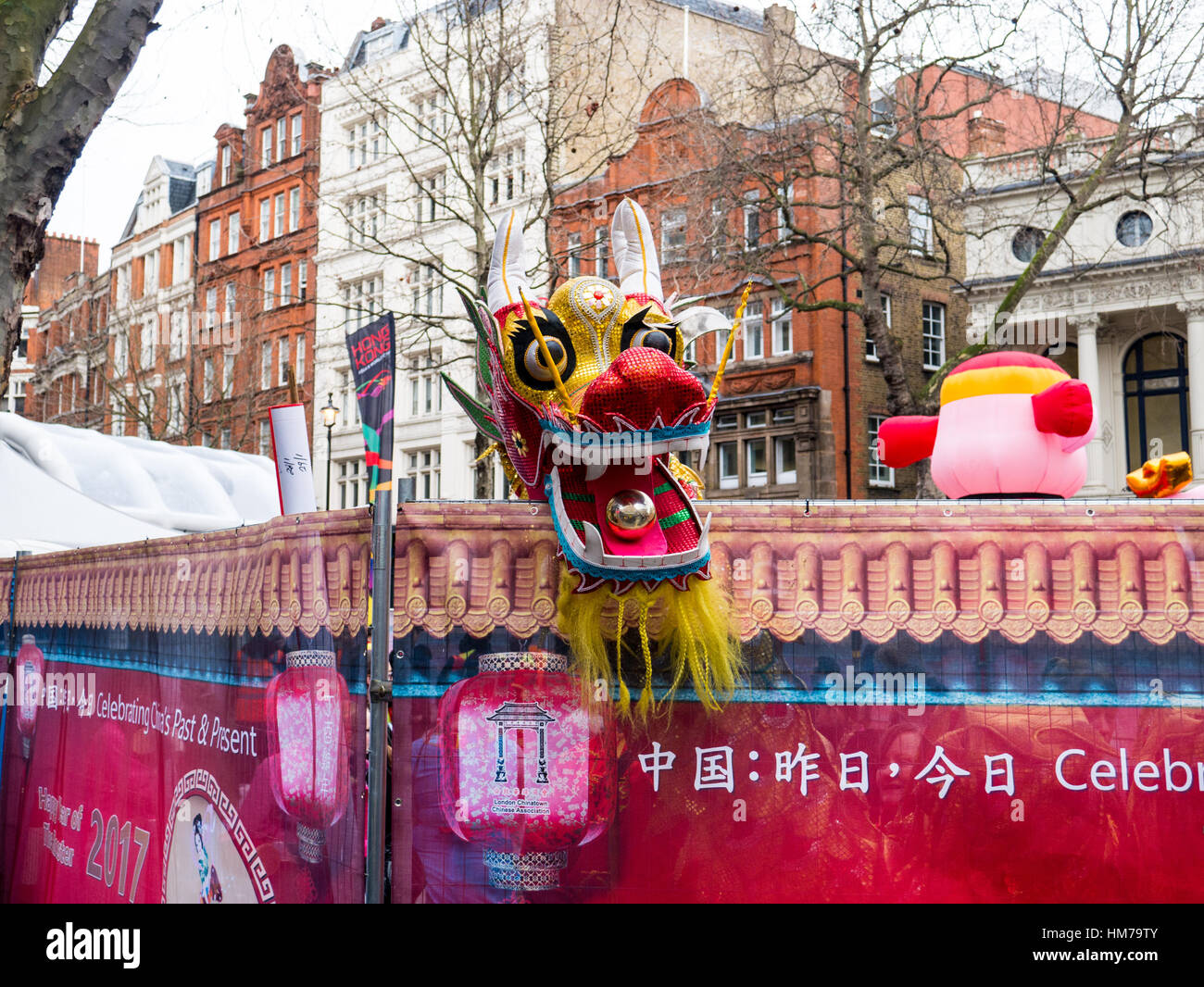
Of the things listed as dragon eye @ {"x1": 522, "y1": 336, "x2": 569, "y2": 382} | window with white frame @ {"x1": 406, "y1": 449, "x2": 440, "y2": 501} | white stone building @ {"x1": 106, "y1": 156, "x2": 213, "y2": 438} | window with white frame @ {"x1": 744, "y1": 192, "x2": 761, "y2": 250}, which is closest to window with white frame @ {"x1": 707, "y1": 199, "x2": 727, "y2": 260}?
window with white frame @ {"x1": 744, "y1": 192, "x2": 761, "y2": 250}

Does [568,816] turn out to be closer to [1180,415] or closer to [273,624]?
[273,624]

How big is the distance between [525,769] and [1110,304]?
30.4 metres

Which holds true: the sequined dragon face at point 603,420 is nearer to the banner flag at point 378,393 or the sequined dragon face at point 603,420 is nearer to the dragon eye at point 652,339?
the dragon eye at point 652,339

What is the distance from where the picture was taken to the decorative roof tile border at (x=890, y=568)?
4242 mm

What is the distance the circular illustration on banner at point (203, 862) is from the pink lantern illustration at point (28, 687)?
7.58 ft

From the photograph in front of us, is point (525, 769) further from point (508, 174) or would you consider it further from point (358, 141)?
point (358, 141)

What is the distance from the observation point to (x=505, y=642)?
428cm

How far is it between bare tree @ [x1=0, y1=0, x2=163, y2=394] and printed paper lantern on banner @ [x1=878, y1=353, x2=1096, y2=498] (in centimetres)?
512

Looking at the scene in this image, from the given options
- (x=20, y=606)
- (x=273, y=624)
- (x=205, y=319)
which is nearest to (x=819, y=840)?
(x=273, y=624)

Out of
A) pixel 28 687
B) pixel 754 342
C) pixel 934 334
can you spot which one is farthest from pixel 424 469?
pixel 28 687

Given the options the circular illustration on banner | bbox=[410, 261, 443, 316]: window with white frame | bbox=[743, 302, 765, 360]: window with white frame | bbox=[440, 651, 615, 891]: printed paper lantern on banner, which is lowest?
the circular illustration on banner

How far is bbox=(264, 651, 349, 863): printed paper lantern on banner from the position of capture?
4.32 meters

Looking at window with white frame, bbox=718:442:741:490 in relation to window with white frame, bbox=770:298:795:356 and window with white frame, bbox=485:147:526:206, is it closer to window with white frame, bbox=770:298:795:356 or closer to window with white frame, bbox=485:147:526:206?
window with white frame, bbox=770:298:795:356

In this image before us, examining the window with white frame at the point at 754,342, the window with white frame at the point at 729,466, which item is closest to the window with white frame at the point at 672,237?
the window with white frame at the point at 754,342
